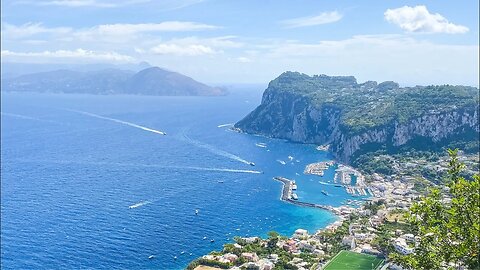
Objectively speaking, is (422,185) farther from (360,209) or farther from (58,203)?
(58,203)

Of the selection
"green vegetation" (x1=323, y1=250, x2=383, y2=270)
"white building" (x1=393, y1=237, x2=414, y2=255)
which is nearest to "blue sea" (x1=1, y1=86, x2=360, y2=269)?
"green vegetation" (x1=323, y1=250, x2=383, y2=270)

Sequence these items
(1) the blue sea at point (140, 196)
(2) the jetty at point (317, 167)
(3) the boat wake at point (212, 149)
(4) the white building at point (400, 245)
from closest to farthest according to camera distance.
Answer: (4) the white building at point (400, 245) < (1) the blue sea at point (140, 196) < (2) the jetty at point (317, 167) < (3) the boat wake at point (212, 149)

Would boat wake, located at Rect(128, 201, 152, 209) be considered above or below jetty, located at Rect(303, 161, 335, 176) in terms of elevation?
below

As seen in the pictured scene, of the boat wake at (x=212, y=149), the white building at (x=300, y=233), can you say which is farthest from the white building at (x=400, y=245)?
the boat wake at (x=212, y=149)

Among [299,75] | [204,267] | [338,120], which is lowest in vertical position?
[204,267]

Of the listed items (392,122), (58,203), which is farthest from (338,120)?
(58,203)

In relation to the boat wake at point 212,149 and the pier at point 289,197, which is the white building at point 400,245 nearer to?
the pier at point 289,197

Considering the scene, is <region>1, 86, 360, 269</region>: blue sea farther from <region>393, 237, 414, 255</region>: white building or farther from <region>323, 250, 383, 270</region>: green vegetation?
<region>393, 237, 414, 255</region>: white building
